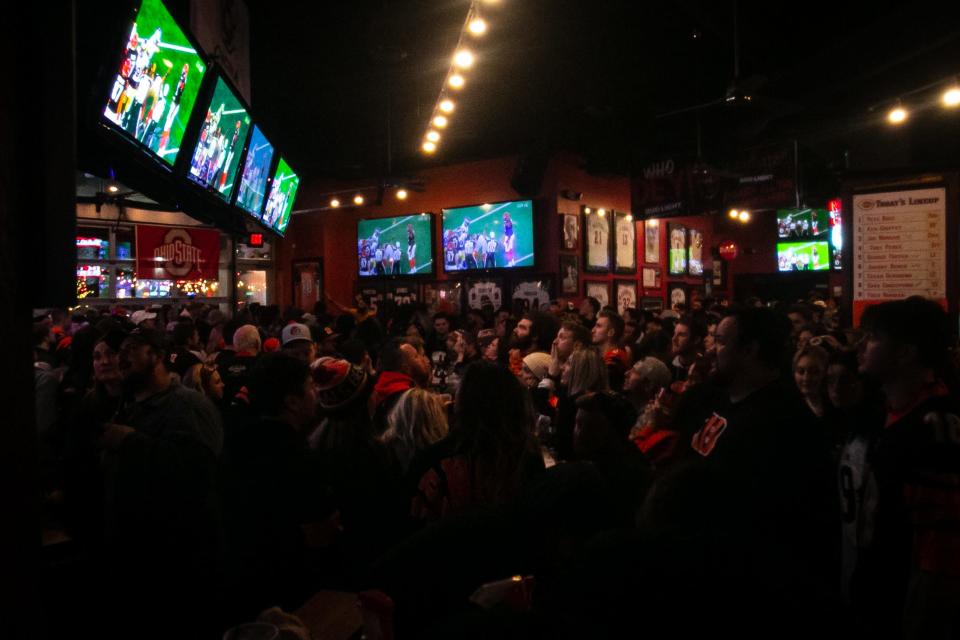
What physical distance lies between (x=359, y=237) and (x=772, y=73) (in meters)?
10.1

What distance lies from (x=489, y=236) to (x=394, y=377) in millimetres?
11069

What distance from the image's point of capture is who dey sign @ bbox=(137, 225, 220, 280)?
13.6m

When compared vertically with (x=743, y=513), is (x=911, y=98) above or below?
above

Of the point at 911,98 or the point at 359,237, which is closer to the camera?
the point at 911,98

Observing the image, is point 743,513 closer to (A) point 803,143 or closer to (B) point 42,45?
(B) point 42,45

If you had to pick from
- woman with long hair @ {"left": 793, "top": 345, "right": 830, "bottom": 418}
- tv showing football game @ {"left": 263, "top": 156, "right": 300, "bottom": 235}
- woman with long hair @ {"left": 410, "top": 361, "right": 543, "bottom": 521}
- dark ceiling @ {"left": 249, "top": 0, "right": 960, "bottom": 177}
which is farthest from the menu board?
tv showing football game @ {"left": 263, "top": 156, "right": 300, "bottom": 235}

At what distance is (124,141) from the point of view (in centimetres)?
350

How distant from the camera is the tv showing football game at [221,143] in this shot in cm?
471

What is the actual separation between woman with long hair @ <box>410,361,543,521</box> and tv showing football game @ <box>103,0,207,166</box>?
2.21 meters

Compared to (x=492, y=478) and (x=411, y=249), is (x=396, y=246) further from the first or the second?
(x=492, y=478)

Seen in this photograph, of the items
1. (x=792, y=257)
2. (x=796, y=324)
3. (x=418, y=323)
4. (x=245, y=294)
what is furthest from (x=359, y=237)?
(x=792, y=257)

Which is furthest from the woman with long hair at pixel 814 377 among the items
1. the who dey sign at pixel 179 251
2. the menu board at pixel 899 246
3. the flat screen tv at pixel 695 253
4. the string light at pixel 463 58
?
the flat screen tv at pixel 695 253

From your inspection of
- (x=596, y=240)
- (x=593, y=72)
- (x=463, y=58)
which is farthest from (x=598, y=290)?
(x=463, y=58)

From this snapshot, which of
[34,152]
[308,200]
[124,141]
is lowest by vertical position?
[34,152]
